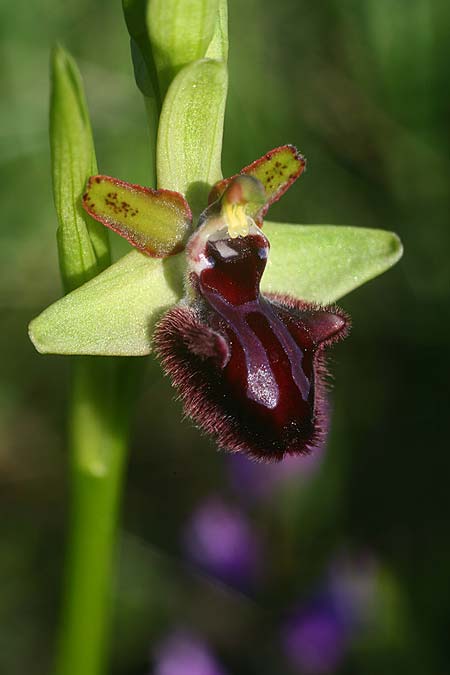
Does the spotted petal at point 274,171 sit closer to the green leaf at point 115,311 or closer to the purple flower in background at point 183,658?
the green leaf at point 115,311

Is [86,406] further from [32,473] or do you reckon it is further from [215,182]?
[32,473]

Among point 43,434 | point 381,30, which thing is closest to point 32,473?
point 43,434

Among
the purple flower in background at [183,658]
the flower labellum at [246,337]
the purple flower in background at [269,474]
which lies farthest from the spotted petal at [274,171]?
the purple flower in background at [183,658]

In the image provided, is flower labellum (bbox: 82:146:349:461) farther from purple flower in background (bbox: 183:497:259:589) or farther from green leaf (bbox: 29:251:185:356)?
purple flower in background (bbox: 183:497:259:589)

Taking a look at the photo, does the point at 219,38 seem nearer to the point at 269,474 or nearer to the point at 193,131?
the point at 193,131

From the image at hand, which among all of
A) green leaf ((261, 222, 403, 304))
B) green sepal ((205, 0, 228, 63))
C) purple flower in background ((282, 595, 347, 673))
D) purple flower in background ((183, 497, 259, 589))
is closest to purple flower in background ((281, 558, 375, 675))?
purple flower in background ((282, 595, 347, 673))

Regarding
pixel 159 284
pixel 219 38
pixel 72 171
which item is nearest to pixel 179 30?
pixel 219 38
